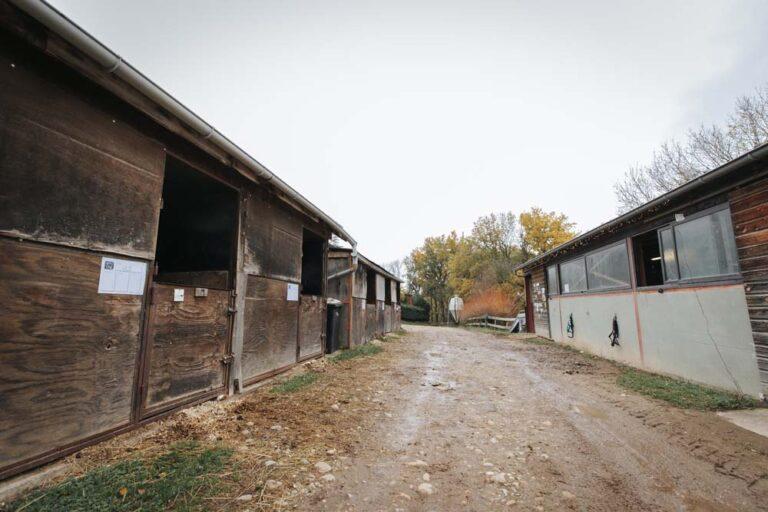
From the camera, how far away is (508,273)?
1041 inches

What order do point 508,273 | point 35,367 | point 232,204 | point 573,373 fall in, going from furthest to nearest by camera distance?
point 508,273 < point 573,373 < point 232,204 < point 35,367

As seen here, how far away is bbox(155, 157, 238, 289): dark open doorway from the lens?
4699mm

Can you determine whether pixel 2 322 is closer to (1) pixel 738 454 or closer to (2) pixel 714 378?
(1) pixel 738 454

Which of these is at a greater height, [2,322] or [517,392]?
[2,322]

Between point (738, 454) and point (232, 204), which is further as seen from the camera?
point (232, 204)

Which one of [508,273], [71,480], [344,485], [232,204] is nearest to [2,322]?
[71,480]

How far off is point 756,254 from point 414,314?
97.8 ft

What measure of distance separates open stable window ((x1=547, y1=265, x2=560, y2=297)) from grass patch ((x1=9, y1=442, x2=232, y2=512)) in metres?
12.5

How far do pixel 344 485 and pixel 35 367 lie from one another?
2.38 m

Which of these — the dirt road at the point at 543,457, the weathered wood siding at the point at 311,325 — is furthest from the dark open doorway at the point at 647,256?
the weathered wood siding at the point at 311,325

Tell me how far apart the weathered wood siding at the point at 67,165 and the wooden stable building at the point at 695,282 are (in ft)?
23.9

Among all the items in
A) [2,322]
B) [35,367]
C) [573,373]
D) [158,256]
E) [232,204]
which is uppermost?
[232,204]

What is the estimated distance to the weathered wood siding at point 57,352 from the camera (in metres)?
2.18

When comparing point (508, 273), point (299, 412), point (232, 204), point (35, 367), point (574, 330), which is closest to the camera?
point (35, 367)
